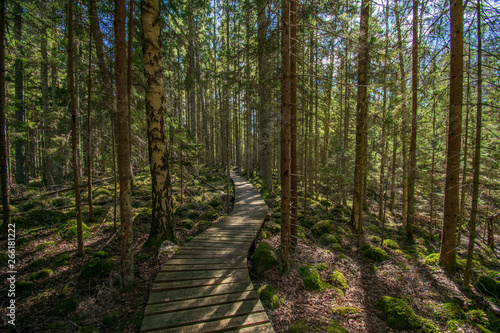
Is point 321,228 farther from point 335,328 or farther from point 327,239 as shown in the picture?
point 335,328

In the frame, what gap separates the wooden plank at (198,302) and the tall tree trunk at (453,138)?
6.11 meters

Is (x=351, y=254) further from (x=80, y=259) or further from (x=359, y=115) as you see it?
(x=80, y=259)

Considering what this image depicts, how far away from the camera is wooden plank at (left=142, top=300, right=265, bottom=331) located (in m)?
2.83

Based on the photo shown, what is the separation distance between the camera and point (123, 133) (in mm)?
3611

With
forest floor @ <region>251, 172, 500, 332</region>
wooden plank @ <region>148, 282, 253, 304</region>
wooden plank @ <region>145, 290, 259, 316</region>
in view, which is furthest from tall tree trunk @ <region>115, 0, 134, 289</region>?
forest floor @ <region>251, 172, 500, 332</region>

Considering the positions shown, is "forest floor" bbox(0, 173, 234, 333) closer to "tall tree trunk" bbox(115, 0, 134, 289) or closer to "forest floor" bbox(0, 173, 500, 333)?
"forest floor" bbox(0, 173, 500, 333)

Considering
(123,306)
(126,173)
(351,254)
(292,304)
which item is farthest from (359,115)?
(123,306)

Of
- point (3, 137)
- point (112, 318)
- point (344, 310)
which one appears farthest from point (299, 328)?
point (3, 137)

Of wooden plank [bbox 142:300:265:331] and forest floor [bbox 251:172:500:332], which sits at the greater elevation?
wooden plank [bbox 142:300:265:331]

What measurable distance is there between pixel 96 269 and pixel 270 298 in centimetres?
375

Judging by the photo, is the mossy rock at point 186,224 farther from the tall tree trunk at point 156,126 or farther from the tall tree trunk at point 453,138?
the tall tree trunk at point 453,138

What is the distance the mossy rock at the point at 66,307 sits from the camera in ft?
11.0

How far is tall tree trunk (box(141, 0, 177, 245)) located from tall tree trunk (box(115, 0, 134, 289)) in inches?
67.8

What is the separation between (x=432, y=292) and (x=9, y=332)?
27.3 ft
